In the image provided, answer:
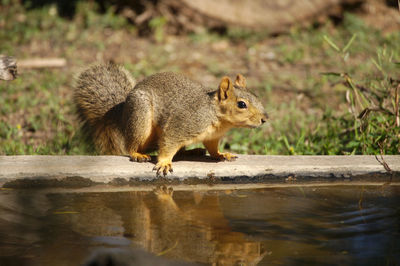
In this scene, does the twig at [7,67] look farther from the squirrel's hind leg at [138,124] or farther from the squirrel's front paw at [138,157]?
the squirrel's front paw at [138,157]

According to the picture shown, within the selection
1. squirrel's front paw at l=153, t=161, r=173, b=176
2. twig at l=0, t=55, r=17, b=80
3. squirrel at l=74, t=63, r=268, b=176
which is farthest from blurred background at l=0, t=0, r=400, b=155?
twig at l=0, t=55, r=17, b=80

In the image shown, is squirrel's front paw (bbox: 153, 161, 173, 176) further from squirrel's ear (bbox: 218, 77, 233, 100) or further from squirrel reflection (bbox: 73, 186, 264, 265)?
squirrel's ear (bbox: 218, 77, 233, 100)

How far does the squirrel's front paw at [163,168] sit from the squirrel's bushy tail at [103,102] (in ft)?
2.61

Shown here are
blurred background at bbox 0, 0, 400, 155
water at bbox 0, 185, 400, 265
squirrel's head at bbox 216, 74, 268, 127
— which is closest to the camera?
water at bbox 0, 185, 400, 265

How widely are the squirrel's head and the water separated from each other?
1.64 feet

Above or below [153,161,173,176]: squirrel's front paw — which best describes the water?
below

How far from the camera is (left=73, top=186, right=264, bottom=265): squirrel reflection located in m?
2.27

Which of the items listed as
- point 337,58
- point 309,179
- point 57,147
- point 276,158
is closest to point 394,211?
point 309,179

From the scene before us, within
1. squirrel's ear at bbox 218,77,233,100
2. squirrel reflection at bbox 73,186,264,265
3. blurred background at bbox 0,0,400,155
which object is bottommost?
squirrel reflection at bbox 73,186,264,265

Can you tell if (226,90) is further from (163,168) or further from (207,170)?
(163,168)

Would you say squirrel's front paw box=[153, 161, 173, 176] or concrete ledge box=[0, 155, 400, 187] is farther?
squirrel's front paw box=[153, 161, 173, 176]

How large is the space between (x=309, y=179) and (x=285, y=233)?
924 mm

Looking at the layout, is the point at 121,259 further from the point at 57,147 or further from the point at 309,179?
the point at 57,147

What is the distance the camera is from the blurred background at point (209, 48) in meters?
5.32
